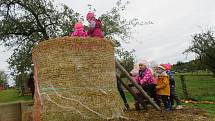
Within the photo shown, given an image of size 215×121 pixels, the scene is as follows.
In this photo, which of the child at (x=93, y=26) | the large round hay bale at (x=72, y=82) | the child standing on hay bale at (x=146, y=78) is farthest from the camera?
the child standing on hay bale at (x=146, y=78)

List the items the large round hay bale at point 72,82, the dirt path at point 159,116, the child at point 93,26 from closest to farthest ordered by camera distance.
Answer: the large round hay bale at point 72,82 → the dirt path at point 159,116 → the child at point 93,26

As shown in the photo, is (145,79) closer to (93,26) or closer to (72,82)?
(93,26)

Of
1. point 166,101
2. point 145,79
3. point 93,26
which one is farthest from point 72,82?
point 166,101

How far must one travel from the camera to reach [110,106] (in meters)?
6.86

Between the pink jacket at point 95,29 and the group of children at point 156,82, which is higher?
the pink jacket at point 95,29

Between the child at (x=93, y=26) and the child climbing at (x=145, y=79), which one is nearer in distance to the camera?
the child at (x=93, y=26)

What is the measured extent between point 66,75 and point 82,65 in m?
0.30

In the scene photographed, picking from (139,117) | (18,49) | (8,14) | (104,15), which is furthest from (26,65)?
(139,117)

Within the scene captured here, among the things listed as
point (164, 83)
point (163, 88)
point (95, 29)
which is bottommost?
point (163, 88)

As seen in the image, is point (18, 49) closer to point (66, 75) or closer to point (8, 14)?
point (8, 14)

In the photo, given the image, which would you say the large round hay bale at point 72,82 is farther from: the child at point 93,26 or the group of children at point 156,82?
the group of children at point 156,82

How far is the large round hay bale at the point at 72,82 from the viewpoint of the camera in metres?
6.58

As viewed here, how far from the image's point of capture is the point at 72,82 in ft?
21.7

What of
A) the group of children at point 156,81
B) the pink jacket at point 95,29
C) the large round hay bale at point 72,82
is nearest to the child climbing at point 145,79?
the group of children at point 156,81
